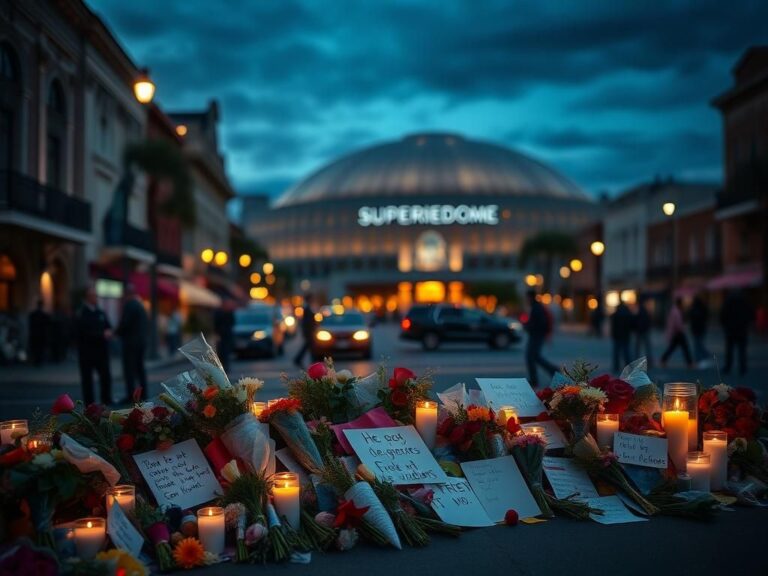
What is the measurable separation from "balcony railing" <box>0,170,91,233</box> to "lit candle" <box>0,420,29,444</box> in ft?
59.6

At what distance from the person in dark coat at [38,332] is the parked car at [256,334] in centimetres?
671

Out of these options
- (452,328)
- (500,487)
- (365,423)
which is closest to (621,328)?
(452,328)

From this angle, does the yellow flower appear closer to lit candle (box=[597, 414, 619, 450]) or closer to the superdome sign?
→ lit candle (box=[597, 414, 619, 450])

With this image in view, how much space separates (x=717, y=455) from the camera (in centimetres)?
721

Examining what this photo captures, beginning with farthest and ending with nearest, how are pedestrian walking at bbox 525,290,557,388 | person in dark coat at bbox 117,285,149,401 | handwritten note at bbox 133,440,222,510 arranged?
pedestrian walking at bbox 525,290,557,388 < person in dark coat at bbox 117,285,149,401 < handwritten note at bbox 133,440,222,510

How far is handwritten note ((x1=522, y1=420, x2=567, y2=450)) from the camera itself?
739 centimetres

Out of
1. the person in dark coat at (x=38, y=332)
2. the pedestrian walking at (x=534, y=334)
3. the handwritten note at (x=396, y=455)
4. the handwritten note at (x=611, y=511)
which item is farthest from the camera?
the person in dark coat at (x=38, y=332)

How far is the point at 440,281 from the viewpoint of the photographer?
398 feet

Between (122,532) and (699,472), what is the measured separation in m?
4.26

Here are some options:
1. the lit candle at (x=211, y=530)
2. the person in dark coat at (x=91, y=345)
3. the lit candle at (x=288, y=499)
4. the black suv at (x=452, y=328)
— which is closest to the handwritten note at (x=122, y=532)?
the lit candle at (x=211, y=530)

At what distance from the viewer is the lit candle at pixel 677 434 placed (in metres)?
7.15

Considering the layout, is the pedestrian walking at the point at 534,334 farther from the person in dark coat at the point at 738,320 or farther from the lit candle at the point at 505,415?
the lit candle at the point at 505,415

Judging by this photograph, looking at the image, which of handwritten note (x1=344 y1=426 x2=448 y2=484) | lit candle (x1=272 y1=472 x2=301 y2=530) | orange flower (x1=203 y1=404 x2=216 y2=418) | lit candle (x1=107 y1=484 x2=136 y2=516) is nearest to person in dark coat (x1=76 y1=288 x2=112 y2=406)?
handwritten note (x1=344 y1=426 x2=448 y2=484)

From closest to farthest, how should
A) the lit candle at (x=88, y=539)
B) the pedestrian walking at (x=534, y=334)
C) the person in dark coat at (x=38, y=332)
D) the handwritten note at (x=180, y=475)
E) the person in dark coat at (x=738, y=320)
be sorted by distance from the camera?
the lit candle at (x=88, y=539), the handwritten note at (x=180, y=475), the pedestrian walking at (x=534, y=334), the person in dark coat at (x=738, y=320), the person in dark coat at (x=38, y=332)
